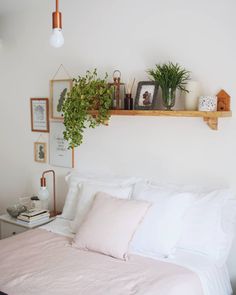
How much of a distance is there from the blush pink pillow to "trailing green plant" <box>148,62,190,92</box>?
2.81 feet

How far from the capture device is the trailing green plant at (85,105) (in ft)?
9.21

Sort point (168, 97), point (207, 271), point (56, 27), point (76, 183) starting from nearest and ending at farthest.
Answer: point (56, 27) < point (207, 271) < point (168, 97) < point (76, 183)

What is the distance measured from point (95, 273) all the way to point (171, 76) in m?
1.41

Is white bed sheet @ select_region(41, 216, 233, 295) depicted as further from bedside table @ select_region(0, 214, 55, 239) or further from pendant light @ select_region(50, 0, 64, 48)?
pendant light @ select_region(50, 0, 64, 48)

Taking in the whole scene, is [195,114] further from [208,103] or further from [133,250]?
[133,250]

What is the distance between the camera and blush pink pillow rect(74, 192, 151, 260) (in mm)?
2213

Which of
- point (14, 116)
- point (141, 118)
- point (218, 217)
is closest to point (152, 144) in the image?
point (141, 118)

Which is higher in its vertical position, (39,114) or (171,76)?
(171,76)

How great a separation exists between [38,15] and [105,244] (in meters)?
2.36

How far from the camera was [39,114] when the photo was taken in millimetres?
3557

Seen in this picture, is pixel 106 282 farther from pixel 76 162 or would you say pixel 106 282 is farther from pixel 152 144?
pixel 76 162

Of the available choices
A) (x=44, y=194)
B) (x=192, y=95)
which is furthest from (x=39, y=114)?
(x=192, y=95)

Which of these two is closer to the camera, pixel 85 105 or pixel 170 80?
pixel 170 80

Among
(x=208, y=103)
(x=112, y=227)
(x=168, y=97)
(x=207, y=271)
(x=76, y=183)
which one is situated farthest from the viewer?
(x=76, y=183)
